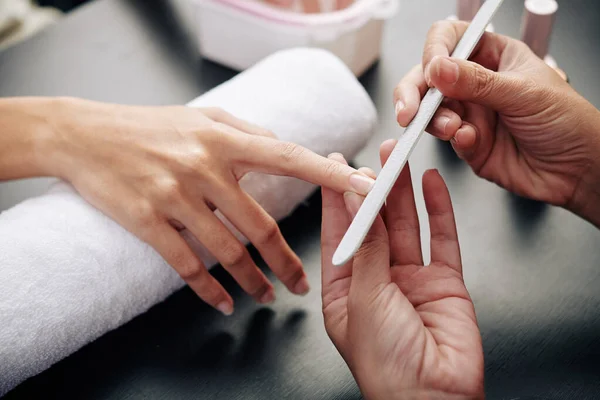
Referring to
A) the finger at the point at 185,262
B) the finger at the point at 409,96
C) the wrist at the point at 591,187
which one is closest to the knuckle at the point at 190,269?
the finger at the point at 185,262

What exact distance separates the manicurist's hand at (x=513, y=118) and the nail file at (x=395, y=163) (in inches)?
0.7

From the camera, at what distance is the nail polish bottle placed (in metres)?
0.68

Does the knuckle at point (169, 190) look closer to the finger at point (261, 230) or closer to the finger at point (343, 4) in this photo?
the finger at point (261, 230)

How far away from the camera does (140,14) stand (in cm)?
87

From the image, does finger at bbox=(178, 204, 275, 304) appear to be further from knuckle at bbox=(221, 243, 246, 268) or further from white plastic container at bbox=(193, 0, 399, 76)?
white plastic container at bbox=(193, 0, 399, 76)

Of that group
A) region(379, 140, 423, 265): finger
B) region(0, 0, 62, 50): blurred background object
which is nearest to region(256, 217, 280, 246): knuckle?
region(379, 140, 423, 265): finger

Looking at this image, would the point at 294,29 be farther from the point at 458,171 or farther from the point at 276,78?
the point at 458,171

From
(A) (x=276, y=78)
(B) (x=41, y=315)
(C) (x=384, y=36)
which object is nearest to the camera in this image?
(B) (x=41, y=315)

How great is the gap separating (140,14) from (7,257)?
1.54 feet

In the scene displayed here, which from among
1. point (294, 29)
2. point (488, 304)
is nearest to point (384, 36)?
point (294, 29)

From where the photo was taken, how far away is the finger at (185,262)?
21.7 inches

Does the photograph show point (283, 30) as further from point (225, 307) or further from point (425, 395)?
point (425, 395)

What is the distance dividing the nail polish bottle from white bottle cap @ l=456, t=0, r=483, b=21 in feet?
0.21

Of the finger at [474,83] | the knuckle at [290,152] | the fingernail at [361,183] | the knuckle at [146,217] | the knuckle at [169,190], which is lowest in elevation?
the knuckle at [146,217]
